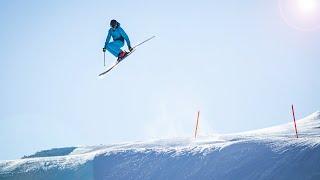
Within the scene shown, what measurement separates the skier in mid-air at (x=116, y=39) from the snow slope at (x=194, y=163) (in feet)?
13.5

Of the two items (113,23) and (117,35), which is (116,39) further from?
(113,23)

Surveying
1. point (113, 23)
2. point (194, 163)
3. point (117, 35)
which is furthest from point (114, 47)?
point (194, 163)

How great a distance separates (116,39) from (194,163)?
246 inches

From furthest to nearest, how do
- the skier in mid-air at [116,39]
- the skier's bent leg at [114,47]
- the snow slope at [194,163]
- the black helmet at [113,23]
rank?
the skier's bent leg at [114,47] < the skier in mid-air at [116,39] < the black helmet at [113,23] < the snow slope at [194,163]

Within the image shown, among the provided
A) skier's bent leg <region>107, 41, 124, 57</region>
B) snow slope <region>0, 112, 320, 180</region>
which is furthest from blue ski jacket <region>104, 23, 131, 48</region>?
snow slope <region>0, 112, 320, 180</region>

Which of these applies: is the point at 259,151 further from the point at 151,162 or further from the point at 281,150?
the point at 151,162

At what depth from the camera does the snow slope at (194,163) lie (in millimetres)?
14591

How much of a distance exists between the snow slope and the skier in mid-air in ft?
13.5

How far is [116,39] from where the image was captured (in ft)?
64.1

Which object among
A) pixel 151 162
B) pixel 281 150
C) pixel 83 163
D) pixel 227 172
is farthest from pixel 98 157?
pixel 281 150

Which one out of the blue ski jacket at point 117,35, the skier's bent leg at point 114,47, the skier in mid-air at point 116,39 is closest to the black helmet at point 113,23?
the skier in mid-air at point 116,39

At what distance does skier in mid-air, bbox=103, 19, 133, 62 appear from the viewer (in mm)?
19222

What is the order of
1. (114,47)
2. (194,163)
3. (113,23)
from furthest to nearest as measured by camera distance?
(114,47)
(113,23)
(194,163)

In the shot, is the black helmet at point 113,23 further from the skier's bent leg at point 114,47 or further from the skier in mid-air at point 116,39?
the skier's bent leg at point 114,47
